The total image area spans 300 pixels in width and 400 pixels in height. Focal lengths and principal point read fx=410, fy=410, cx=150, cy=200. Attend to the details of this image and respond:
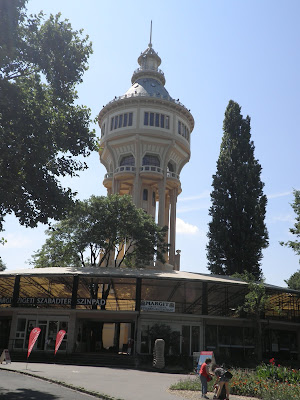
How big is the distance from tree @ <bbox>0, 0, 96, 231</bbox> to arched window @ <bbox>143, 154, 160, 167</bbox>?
120ft

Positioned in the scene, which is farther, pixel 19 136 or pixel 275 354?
pixel 275 354

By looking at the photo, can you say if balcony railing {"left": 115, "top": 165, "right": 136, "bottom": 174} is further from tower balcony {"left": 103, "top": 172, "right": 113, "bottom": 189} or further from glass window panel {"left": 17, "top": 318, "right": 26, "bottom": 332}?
glass window panel {"left": 17, "top": 318, "right": 26, "bottom": 332}

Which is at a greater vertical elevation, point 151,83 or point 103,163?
point 151,83

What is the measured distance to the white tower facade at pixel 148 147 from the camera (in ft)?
186

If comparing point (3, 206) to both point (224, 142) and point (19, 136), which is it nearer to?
point (19, 136)

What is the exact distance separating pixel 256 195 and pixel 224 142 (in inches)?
320

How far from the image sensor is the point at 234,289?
113 feet

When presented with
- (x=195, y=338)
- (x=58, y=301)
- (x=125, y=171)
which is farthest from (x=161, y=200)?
(x=58, y=301)

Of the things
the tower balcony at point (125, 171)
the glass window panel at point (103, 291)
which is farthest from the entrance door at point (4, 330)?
the tower balcony at point (125, 171)

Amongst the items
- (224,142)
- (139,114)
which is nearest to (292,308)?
(224,142)

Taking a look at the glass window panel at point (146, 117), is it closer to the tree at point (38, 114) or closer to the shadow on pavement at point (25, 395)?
the tree at point (38, 114)

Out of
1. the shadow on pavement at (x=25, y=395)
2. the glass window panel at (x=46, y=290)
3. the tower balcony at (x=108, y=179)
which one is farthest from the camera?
the tower balcony at (x=108, y=179)

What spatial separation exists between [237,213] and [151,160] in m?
17.6

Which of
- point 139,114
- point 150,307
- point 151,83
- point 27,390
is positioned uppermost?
point 151,83
